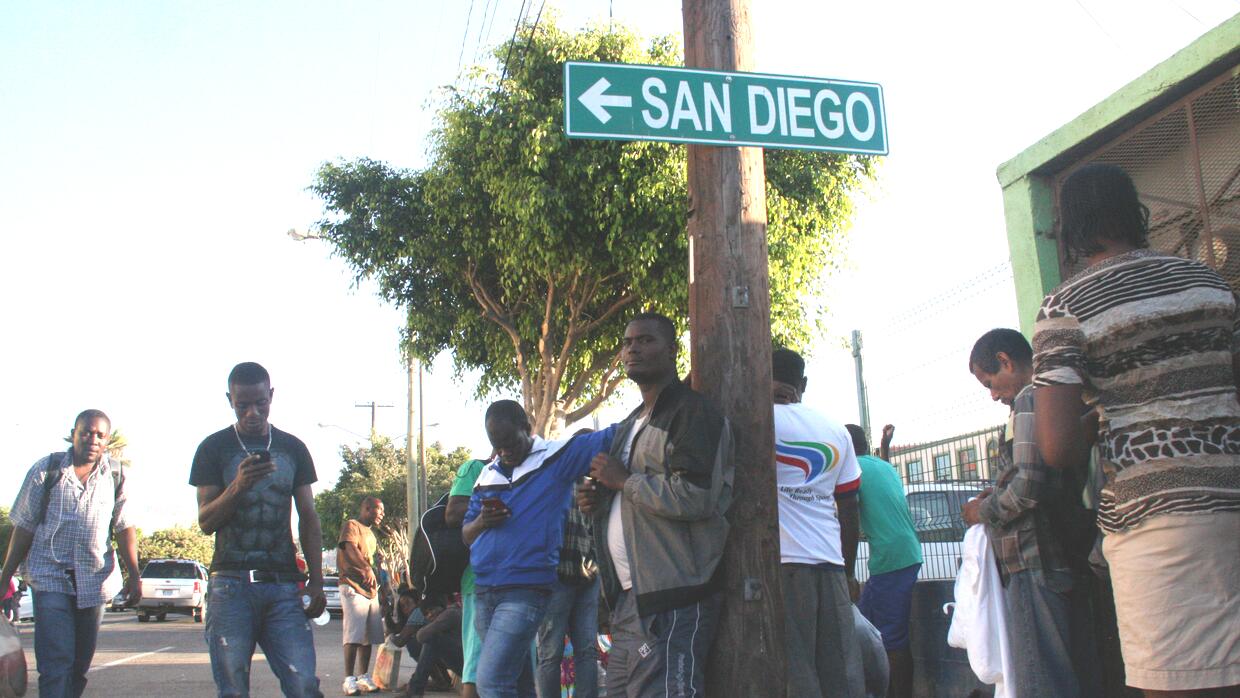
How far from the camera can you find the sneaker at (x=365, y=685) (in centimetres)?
975

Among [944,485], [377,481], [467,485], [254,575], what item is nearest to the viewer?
[254,575]

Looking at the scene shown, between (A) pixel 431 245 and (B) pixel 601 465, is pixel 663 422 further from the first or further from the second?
(A) pixel 431 245

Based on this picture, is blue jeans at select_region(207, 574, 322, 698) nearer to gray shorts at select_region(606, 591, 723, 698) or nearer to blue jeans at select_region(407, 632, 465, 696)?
gray shorts at select_region(606, 591, 723, 698)

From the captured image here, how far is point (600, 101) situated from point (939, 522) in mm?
4101

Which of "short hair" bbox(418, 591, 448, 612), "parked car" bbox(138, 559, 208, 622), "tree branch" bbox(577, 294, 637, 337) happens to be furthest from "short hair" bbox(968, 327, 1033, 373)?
"parked car" bbox(138, 559, 208, 622)

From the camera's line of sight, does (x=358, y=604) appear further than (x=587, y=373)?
No

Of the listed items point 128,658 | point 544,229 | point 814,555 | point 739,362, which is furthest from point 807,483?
point 128,658

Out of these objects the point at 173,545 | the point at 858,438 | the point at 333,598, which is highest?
the point at 173,545

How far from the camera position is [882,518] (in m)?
6.26

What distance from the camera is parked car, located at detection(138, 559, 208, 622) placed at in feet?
94.6

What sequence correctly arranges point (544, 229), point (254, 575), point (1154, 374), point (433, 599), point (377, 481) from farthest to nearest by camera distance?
point (377, 481), point (544, 229), point (433, 599), point (254, 575), point (1154, 374)

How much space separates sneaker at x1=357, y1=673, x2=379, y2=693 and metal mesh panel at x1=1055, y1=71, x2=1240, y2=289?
682 cm

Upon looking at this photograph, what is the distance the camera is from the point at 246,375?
5219mm

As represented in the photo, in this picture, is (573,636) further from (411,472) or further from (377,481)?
(377,481)
